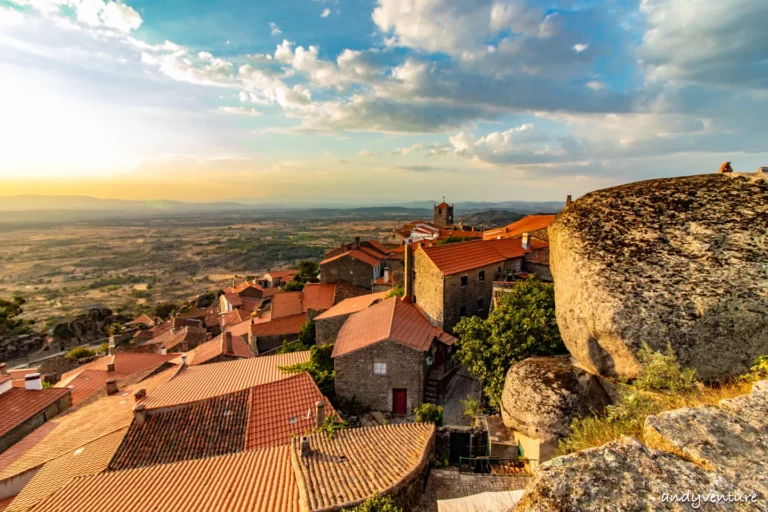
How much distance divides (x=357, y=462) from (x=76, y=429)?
1550 centimetres

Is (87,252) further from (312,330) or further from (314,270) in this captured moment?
(312,330)

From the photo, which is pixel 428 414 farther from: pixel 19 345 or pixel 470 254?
pixel 19 345

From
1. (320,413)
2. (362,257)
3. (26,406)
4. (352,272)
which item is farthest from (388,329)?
(362,257)

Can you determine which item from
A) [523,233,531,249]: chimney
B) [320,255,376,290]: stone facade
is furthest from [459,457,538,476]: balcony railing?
[320,255,376,290]: stone facade

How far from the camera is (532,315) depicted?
1599 cm

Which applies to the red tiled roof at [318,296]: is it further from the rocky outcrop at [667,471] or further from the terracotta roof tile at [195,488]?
the rocky outcrop at [667,471]

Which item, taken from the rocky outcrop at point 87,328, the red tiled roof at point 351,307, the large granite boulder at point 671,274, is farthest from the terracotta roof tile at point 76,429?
the rocky outcrop at point 87,328

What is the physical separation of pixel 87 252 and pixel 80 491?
199 m

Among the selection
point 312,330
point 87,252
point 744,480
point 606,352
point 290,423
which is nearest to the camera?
point 744,480

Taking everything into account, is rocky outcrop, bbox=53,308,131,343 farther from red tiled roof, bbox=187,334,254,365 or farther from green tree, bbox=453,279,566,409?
green tree, bbox=453,279,566,409

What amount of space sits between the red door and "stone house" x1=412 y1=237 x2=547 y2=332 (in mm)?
5502

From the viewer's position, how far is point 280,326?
107ft

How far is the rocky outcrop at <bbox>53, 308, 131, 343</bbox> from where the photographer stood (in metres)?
53.2

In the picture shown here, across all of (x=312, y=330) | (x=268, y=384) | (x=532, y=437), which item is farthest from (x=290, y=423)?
(x=312, y=330)
